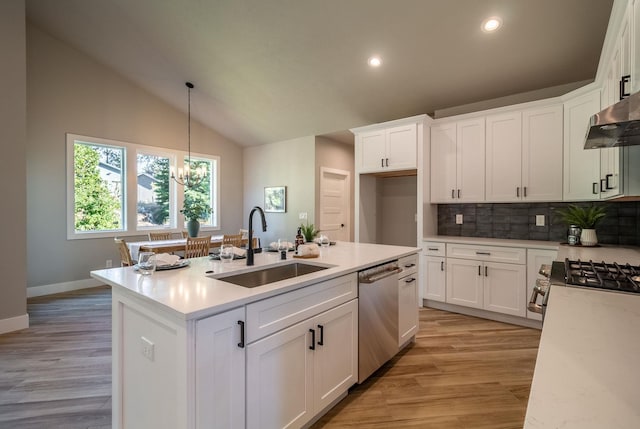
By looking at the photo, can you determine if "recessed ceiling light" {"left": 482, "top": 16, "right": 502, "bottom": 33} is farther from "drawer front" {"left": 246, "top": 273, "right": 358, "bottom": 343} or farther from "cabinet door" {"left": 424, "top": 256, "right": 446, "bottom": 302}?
"drawer front" {"left": 246, "top": 273, "right": 358, "bottom": 343}

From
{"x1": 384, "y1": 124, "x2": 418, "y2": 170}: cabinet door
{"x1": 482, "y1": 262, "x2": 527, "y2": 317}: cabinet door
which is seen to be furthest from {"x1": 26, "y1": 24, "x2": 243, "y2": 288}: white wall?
{"x1": 482, "y1": 262, "x2": 527, "y2": 317}: cabinet door

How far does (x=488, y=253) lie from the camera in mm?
3576

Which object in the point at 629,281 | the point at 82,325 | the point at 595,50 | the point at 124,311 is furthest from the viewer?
the point at 82,325

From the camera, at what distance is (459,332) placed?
3.31 metres

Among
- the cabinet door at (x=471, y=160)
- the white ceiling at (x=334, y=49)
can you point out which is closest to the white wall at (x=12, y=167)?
the white ceiling at (x=334, y=49)

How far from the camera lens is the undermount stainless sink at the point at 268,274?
201 centimetres

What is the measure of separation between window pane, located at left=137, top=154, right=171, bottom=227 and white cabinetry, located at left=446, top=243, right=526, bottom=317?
5.23 m

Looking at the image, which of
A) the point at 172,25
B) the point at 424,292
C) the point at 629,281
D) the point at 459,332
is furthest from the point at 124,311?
the point at 172,25

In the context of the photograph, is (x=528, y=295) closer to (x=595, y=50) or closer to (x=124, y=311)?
(x=595, y=50)

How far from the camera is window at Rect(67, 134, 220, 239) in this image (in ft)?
16.7

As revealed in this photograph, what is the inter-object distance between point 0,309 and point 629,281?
17.0 ft

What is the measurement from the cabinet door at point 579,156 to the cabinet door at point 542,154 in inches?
3.0

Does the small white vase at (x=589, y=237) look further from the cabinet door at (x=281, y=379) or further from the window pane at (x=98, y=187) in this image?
the window pane at (x=98, y=187)

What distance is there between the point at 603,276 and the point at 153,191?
6451 mm
